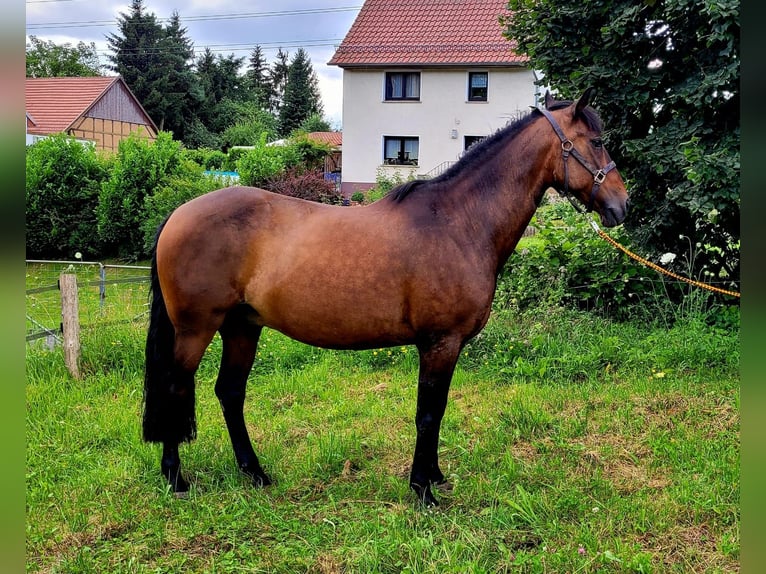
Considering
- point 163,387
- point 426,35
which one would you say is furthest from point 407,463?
point 426,35

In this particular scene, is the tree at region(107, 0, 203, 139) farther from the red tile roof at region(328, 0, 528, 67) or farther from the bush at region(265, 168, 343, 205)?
the bush at region(265, 168, 343, 205)

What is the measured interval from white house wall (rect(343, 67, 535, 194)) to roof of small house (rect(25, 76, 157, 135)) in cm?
1584

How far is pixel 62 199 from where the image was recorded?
1572 cm

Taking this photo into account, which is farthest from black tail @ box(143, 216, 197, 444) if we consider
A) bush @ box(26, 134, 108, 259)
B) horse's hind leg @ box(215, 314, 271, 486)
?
bush @ box(26, 134, 108, 259)

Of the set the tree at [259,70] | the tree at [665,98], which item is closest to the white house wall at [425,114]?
the tree at [665,98]

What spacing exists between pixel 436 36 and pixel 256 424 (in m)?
22.1

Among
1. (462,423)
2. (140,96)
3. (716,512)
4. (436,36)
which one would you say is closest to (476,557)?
(716,512)

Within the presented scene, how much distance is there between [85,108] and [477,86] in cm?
2060

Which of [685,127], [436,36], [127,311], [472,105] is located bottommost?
[127,311]

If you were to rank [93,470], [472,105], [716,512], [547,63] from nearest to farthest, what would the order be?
Result: [716,512]
[93,470]
[547,63]
[472,105]

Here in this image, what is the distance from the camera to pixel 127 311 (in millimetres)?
7062

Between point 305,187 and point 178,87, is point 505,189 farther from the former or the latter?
point 178,87

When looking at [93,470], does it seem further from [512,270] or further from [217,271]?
[512,270]

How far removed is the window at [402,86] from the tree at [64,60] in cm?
3110
